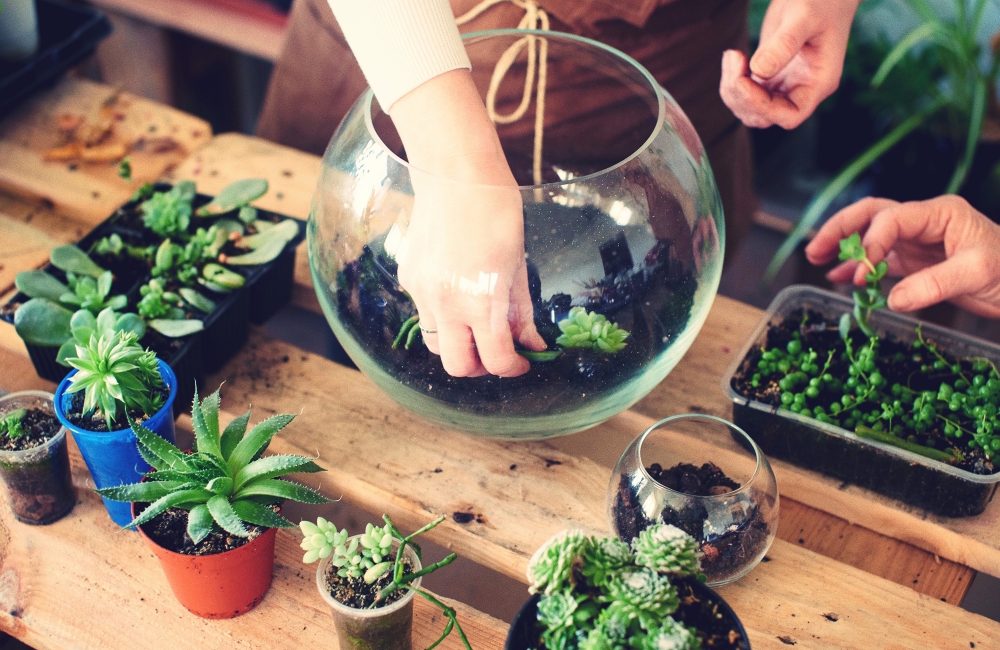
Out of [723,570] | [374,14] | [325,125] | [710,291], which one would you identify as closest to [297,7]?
[325,125]

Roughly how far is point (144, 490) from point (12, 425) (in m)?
0.18

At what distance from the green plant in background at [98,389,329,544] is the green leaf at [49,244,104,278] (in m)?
0.25

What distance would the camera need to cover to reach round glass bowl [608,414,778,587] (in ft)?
2.55

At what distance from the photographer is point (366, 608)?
73 cm

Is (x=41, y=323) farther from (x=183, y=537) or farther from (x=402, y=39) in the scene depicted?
(x=402, y=39)

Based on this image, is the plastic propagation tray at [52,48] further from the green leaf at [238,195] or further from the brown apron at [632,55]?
the green leaf at [238,195]

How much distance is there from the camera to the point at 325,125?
1430mm

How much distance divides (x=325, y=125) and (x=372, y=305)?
67 centimetres

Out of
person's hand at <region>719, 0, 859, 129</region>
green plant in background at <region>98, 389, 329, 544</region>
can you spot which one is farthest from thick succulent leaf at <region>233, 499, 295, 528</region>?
person's hand at <region>719, 0, 859, 129</region>

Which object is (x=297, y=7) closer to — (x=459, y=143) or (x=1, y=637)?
(x=459, y=143)

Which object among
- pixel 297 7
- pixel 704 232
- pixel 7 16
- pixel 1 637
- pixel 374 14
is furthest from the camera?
pixel 297 7

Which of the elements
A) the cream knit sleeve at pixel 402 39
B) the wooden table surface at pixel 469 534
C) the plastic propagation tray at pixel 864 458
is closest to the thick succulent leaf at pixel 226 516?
the wooden table surface at pixel 469 534

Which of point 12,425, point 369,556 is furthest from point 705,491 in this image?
point 12,425

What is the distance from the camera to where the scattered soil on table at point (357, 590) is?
733mm
